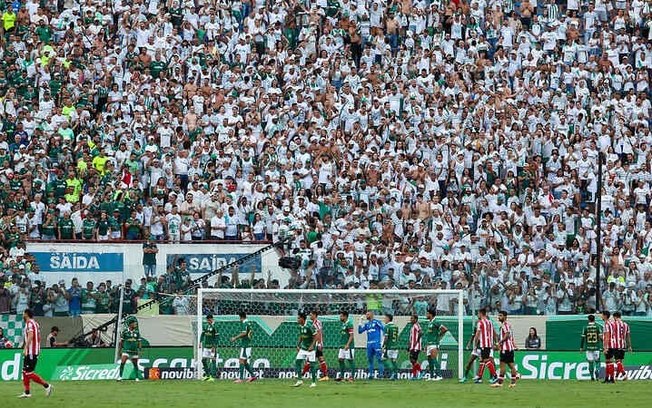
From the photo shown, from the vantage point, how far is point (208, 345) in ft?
133

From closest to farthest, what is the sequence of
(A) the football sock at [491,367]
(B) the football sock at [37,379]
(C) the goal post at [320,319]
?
1. (B) the football sock at [37,379]
2. (A) the football sock at [491,367]
3. (C) the goal post at [320,319]

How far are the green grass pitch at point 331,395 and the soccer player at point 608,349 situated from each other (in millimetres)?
461

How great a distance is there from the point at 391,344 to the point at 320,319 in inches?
99.9

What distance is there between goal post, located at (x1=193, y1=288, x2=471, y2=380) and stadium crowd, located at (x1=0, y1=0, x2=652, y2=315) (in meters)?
0.81

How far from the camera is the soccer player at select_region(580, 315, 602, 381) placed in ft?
135

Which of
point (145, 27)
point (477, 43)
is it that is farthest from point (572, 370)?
point (145, 27)

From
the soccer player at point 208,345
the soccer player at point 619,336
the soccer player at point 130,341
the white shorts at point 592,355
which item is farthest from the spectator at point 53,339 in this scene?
the soccer player at point 619,336

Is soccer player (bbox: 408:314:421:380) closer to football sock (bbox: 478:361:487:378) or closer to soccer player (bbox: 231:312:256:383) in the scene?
football sock (bbox: 478:361:487:378)

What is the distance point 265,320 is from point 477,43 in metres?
14.9

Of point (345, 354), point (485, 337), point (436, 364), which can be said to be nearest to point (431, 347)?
point (436, 364)

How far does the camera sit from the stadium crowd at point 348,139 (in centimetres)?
4428

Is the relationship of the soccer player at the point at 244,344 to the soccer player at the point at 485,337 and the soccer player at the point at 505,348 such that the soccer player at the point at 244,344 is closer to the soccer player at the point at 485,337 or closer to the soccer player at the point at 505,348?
the soccer player at the point at 485,337

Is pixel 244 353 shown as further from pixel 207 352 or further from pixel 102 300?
pixel 102 300

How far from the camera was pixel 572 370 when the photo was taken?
43.1m
